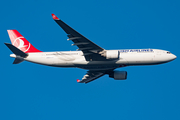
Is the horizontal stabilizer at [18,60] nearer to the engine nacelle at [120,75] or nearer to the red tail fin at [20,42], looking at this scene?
the red tail fin at [20,42]

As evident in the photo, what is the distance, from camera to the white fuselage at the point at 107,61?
143ft

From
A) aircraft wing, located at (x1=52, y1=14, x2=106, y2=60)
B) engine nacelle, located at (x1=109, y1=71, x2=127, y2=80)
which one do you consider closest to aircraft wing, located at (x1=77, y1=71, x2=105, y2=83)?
engine nacelle, located at (x1=109, y1=71, x2=127, y2=80)

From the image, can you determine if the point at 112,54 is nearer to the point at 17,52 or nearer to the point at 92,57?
the point at 92,57

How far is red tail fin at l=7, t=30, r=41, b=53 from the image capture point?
157 ft

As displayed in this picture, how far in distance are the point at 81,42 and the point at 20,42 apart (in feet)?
46.5

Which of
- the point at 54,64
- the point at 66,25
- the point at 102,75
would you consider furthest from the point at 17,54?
the point at 102,75

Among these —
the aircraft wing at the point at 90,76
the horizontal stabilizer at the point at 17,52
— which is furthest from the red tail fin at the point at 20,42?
the aircraft wing at the point at 90,76

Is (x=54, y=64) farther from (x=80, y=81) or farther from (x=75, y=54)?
(x=80, y=81)

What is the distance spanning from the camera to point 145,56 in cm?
4353

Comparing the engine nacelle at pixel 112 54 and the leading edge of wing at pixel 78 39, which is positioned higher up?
the leading edge of wing at pixel 78 39

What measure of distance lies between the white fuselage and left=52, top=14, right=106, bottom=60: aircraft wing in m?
1.43

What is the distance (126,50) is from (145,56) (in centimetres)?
338

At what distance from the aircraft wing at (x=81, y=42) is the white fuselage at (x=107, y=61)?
143 cm

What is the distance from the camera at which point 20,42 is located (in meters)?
48.8
